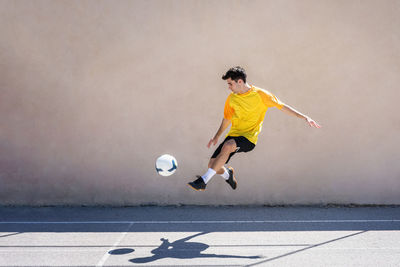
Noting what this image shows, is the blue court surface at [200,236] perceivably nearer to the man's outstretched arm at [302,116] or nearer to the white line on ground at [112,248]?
the white line on ground at [112,248]

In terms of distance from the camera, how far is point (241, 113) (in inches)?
218

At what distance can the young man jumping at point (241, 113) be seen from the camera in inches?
210

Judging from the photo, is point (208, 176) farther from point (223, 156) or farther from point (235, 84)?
point (235, 84)

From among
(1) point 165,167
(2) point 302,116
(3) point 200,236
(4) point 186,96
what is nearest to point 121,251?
(3) point 200,236

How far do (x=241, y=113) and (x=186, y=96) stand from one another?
1637mm

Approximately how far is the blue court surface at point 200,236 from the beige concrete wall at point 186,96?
0.41m

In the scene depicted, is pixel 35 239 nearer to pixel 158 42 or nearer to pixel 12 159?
pixel 12 159

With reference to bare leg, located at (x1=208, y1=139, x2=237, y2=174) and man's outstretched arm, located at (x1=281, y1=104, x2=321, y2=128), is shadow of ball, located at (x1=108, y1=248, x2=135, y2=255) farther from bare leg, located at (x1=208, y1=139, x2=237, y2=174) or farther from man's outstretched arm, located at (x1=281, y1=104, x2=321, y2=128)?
man's outstretched arm, located at (x1=281, y1=104, x2=321, y2=128)

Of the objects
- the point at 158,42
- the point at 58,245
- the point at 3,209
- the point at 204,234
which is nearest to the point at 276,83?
the point at 158,42

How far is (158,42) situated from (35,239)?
3370 mm

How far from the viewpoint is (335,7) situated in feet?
22.7

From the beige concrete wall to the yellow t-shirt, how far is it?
1345 millimetres

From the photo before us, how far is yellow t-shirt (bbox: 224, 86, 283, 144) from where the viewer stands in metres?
5.46

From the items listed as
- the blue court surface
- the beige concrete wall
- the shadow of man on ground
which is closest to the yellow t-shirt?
the blue court surface
